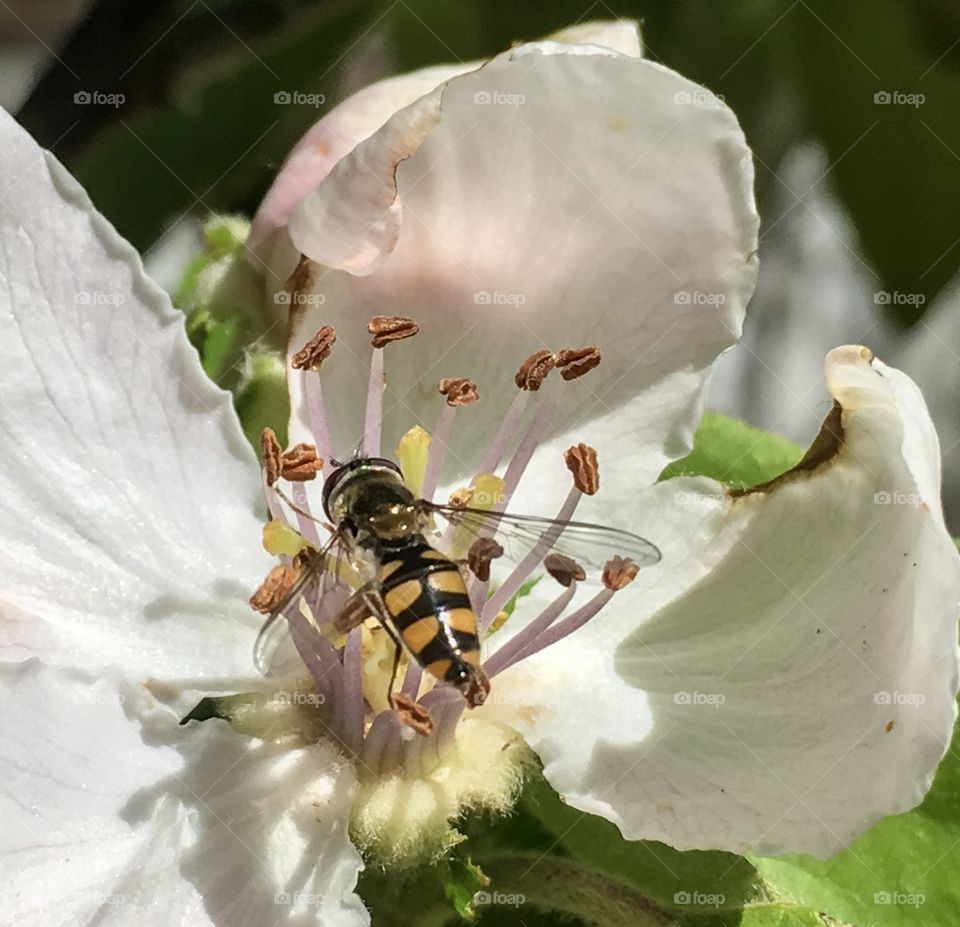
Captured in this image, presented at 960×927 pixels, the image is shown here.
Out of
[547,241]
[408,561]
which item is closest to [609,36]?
[547,241]

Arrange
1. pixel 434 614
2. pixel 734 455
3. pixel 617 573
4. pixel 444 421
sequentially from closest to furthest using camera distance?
pixel 434 614
pixel 617 573
pixel 444 421
pixel 734 455

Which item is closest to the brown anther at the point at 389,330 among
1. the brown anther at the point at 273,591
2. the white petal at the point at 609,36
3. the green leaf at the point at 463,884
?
the brown anther at the point at 273,591

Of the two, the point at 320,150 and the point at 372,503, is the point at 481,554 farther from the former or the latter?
the point at 320,150

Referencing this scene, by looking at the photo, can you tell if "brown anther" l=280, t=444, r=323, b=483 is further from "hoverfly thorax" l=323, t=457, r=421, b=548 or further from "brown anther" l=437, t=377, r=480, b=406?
"brown anther" l=437, t=377, r=480, b=406

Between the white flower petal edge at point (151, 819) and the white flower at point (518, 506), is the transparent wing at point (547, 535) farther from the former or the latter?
the white flower petal edge at point (151, 819)

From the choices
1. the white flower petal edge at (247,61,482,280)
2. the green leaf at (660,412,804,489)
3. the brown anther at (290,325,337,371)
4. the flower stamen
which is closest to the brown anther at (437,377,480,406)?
the flower stamen

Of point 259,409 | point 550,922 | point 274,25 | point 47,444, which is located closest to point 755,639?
point 550,922
